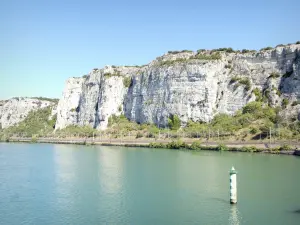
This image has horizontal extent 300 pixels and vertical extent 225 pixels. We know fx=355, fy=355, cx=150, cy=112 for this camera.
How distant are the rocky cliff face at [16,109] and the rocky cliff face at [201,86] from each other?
66992mm

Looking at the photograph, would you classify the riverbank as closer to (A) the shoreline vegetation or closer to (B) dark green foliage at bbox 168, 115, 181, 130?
(A) the shoreline vegetation

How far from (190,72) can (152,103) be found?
1419cm

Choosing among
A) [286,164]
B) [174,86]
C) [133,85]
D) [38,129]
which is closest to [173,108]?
[174,86]

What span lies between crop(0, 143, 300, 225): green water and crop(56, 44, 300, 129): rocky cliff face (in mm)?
50433

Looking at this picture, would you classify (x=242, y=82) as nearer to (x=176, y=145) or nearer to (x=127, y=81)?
(x=176, y=145)

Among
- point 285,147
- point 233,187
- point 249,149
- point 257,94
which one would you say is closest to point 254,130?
point 249,149

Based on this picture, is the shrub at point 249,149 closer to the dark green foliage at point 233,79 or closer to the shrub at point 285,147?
the shrub at point 285,147

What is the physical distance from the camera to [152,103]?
10094 centimetres

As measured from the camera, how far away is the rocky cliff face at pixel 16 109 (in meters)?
164

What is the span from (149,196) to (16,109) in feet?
512

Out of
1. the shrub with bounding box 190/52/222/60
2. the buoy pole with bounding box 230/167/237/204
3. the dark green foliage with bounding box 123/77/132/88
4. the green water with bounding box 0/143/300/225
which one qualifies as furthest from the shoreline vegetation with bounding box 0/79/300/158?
the buoy pole with bounding box 230/167/237/204

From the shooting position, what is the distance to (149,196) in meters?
26.8

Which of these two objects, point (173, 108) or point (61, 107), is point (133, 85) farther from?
point (61, 107)

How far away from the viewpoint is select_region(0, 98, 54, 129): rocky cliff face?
539ft
